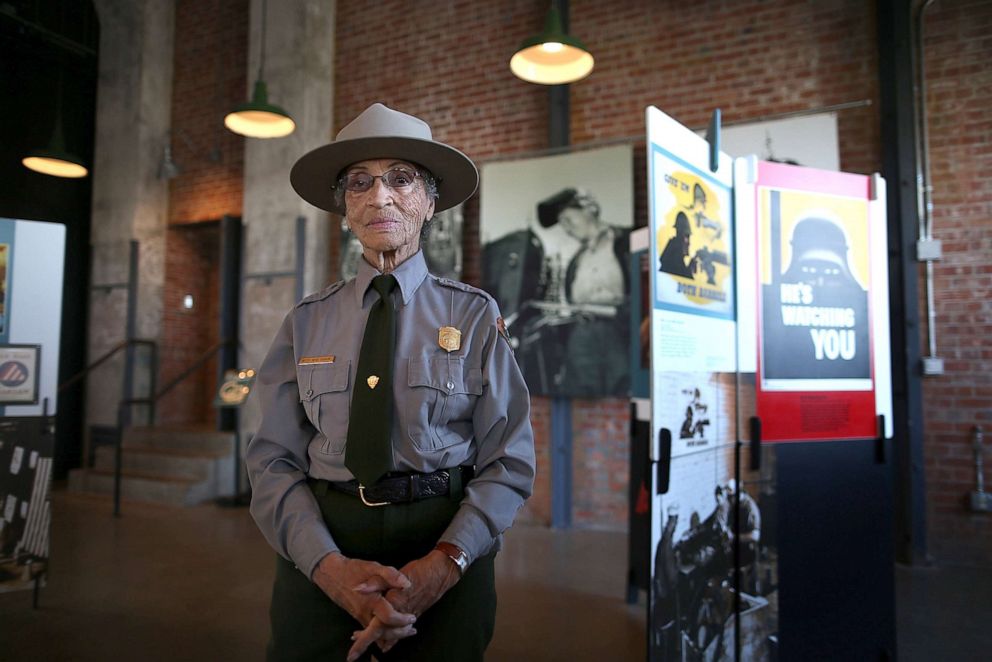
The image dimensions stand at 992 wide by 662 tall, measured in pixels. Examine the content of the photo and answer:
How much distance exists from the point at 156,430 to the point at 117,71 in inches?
167

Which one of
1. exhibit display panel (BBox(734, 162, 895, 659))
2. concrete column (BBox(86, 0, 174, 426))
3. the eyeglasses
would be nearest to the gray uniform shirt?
the eyeglasses

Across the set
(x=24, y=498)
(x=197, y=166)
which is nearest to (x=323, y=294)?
(x=24, y=498)

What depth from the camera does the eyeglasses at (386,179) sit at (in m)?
1.42

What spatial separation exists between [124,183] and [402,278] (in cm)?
739

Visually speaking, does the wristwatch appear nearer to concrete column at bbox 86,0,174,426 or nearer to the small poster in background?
the small poster in background

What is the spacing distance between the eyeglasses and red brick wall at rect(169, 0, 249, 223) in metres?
6.35

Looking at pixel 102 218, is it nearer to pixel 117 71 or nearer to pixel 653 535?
pixel 117 71

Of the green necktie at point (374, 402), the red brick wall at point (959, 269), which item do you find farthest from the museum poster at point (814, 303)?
the red brick wall at point (959, 269)

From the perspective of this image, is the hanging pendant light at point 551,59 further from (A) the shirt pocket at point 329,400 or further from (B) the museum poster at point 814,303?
(A) the shirt pocket at point 329,400

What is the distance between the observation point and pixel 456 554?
4.04 ft

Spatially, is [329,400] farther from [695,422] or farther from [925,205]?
[925,205]

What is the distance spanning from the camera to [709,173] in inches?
88.4

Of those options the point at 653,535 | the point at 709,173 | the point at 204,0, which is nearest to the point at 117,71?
the point at 204,0

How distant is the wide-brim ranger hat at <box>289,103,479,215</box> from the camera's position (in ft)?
4.54
